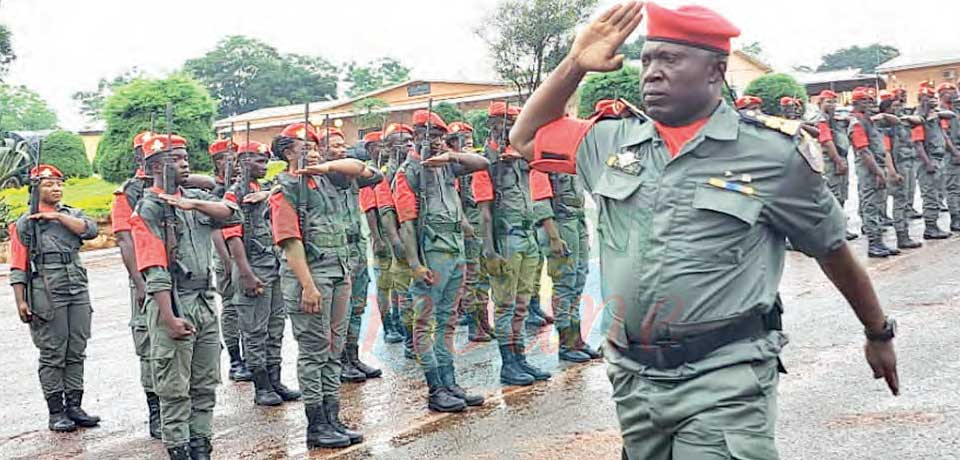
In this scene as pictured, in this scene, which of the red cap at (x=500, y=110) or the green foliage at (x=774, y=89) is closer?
the red cap at (x=500, y=110)

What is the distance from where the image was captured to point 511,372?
737 cm

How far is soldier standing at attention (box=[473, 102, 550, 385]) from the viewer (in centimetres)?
745

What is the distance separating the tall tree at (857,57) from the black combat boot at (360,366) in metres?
72.5

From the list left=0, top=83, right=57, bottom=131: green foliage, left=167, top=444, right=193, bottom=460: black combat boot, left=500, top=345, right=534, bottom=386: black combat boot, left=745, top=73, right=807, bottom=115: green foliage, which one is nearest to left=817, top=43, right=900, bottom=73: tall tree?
left=745, top=73, right=807, bottom=115: green foliage

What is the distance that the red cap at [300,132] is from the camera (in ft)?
21.8

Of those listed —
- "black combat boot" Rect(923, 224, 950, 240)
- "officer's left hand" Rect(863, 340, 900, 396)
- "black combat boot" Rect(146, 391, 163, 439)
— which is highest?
"officer's left hand" Rect(863, 340, 900, 396)

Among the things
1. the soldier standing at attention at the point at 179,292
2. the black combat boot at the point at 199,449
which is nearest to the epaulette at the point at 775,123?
the soldier standing at attention at the point at 179,292

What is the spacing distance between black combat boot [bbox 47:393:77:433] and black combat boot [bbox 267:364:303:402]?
1.37 m

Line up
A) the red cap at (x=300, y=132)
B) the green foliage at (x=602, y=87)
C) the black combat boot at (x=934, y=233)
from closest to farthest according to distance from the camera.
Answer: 1. the red cap at (x=300, y=132)
2. the black combat boot at (x=934, y=233)
3. the green foliage at (x=602, y=87)

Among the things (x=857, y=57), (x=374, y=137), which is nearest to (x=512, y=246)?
(x=374, y=137)

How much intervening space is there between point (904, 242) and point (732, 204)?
1081 cm

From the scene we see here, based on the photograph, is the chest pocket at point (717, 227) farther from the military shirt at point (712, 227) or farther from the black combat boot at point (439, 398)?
the black combat boot at point (439, 398)

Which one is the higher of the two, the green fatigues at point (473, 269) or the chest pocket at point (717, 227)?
the chest pocket at point (717, 227)

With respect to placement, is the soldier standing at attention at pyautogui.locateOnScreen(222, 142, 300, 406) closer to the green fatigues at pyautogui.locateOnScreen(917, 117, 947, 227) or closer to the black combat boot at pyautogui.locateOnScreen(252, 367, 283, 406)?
the black combat boot at pyautogui.locateOnScreen(252, 367, 283, 406)
